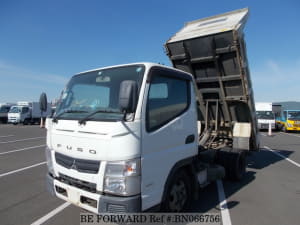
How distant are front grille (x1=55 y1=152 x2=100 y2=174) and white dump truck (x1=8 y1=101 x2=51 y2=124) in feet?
76.2

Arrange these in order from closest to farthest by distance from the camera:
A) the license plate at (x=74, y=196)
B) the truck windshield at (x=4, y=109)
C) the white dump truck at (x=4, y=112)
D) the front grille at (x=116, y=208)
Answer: the front grille at (x=116, y=208)
the license plate at (x=74, y=196)
the white dump truck at (x=4, y=112)
the truck windshield at (x=4, y=109)

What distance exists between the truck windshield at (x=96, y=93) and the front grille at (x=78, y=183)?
0.82 meters

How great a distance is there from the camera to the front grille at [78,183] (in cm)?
255

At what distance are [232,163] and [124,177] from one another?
11.8ft

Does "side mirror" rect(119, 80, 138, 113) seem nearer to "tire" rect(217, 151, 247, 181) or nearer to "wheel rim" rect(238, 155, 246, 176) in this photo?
"tire" rect(217, 151, 247, 181)

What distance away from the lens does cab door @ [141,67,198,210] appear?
2564 millimetres

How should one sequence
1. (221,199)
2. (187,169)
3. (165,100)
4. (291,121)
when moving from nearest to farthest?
(165,100) → (187,169) → (221,199) → (291,121)

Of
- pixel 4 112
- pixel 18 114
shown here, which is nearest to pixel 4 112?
pixel 4 112

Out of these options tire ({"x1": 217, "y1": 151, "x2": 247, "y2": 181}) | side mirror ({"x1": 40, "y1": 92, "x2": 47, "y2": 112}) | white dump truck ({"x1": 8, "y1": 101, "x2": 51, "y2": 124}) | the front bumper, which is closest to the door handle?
the front bumper

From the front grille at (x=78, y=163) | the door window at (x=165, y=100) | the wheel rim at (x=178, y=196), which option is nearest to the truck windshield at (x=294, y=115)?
the door window at (x=165, y=100)

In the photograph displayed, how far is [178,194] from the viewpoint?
322cm

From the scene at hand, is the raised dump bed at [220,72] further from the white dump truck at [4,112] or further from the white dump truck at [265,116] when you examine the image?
→ the white dump truck at [4,112]

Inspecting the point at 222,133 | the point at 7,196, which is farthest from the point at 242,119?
the point at 7,196

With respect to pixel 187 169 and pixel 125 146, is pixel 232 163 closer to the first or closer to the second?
pixel 187 169
